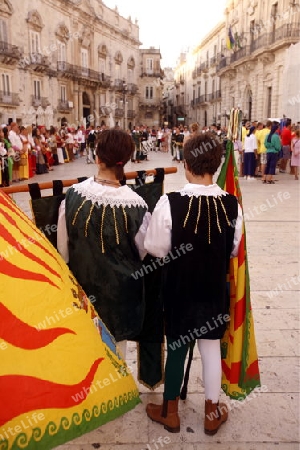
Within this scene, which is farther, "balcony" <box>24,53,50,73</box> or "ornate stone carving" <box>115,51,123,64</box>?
"ornate stone carving" <box>115,51,123,64</box>

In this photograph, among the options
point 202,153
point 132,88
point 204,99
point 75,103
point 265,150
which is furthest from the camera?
point 204,99

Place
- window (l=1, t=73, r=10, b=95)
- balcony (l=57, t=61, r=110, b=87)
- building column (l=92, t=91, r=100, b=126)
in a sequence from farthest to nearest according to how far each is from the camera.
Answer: building column (l=92, t=91, r=100, b=126), balcony (l=57, t=61, r=110, b=87), window (l=1, t=73, r=10, b=95)

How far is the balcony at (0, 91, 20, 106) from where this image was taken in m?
24.1

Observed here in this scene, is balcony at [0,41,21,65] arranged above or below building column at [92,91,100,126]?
above

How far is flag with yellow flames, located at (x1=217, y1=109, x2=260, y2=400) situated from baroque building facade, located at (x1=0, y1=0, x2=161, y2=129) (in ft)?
80.6

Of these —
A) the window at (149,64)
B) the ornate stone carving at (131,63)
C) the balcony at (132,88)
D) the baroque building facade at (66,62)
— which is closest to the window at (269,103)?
the baroque building facade at (66,62)

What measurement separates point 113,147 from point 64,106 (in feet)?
97.6

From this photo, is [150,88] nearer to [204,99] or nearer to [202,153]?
[204,99]

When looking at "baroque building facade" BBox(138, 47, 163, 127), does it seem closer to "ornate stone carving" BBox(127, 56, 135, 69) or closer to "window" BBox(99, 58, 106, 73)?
"ornate stone carving" BBox(127, 56, 135, 69)

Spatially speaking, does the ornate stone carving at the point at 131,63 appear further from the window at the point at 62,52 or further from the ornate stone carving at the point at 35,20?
the ornate stone carving at the point at 35,20

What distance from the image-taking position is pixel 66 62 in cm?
3033

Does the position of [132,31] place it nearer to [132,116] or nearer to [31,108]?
[132,116]

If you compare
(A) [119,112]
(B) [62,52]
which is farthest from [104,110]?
(B) [62,52]

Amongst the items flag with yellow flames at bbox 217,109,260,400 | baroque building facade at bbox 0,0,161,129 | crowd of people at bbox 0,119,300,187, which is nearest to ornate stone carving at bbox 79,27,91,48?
baroque building facade at bbox 0,0,161,129
